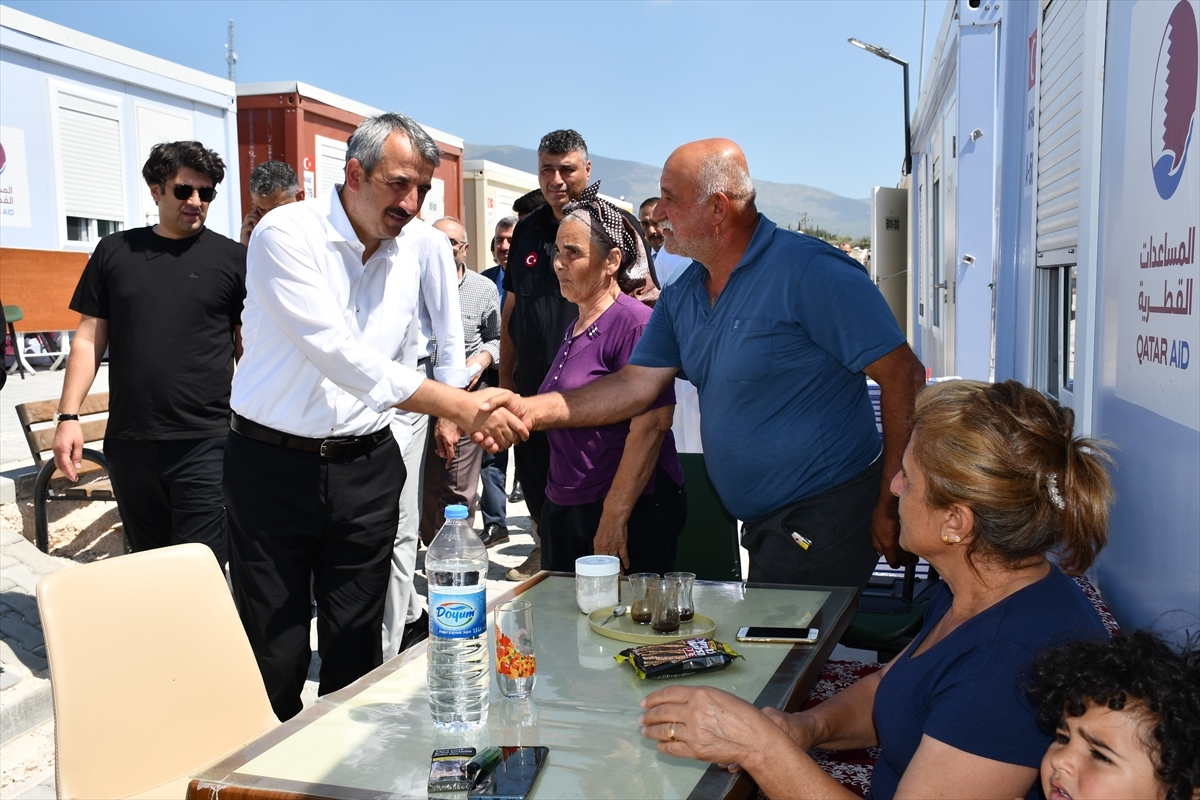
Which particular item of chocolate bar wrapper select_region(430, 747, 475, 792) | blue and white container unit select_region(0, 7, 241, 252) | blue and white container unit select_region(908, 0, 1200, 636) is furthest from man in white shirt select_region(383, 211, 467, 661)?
blue and white container unit select_region(0, 7, 241, 252)

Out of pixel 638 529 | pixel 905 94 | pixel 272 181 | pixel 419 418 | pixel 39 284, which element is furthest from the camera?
pixel 905 94

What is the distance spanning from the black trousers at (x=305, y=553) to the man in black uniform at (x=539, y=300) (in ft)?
4.60

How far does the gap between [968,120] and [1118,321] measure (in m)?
4.55

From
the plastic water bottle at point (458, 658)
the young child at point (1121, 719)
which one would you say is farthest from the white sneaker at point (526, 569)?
the young child at point (1121, 719)

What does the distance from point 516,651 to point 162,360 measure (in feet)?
8.63

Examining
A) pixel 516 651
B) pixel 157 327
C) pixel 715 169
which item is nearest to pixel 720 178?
pixel 715 169

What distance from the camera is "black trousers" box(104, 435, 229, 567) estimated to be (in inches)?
154

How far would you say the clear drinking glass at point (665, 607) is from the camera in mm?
2279

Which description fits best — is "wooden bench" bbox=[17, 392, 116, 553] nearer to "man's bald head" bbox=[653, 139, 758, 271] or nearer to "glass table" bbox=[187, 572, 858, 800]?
"man's bald head" bbox=[653, 139, 758, 271]

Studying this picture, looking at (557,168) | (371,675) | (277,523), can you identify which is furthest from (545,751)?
(557,168)

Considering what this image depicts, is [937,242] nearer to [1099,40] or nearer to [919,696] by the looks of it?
[1099,40]

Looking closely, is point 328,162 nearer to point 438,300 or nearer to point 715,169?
point 438,300

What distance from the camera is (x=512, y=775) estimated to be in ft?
5.22

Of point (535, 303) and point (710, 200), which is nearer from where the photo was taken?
point (710, 200)
